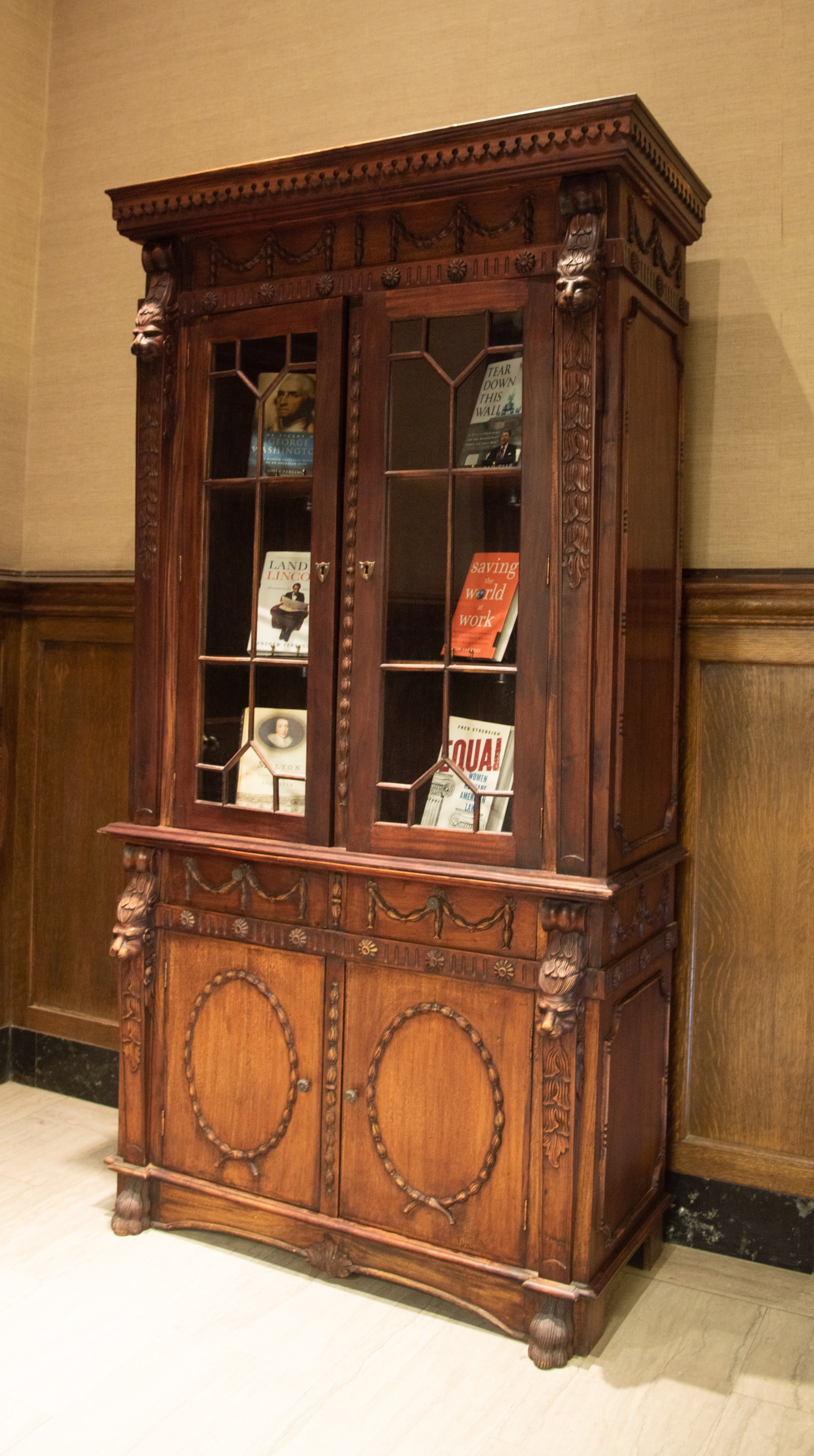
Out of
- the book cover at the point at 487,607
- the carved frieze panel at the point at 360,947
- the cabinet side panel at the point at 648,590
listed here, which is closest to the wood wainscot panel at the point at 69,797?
the carved frieze panel at the point at 360,947

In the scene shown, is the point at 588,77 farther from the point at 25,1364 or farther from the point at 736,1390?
the point at 25,1364

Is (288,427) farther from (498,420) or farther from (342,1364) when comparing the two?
(342,1364)

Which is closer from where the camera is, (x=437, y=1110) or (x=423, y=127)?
(x=437, y=1110)

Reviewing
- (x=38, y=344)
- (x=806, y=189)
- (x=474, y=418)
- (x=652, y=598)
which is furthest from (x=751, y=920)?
(x=38, y=344)

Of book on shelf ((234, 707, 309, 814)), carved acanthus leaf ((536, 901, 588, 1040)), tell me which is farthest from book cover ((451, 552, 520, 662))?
carved acanthus leaf ((536, 901, 588, 1040))

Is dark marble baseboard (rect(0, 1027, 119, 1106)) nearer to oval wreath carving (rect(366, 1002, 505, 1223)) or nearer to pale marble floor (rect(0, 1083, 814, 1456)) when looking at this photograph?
pale marble floor (rect(0, 1083, 814, 1456))

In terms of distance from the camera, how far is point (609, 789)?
2.22m

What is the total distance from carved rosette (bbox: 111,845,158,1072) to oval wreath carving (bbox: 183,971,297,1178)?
0.40 feet

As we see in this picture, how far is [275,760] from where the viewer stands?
2.54 metres

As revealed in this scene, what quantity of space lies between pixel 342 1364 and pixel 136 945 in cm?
96

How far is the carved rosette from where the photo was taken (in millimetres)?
2672

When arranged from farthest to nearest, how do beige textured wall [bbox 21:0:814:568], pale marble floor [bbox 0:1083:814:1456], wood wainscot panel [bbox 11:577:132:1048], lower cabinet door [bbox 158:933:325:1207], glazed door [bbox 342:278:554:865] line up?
wood wainscot panel [bbox 11:577:132:1048]
beige textured wall [bbox 21:0:814:568]
lower cabinet door [bbox 158:933:325:1207]
glazed door [bbox 342:278:554:865]
pale marble floor [bbox 0:1083:814:1456]

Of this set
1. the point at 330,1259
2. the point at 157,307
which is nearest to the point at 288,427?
the point at 157,307

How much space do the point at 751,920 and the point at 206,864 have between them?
1.22 meters
